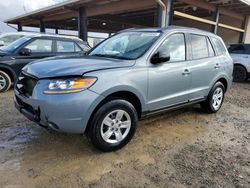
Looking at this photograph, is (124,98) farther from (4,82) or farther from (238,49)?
(238,49)

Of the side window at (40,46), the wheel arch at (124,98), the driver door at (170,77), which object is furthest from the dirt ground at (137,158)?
the side window at (40,46)

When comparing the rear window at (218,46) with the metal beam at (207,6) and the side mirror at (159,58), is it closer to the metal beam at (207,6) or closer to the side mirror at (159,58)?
the side mirror at (159,58)

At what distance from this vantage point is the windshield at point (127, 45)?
387 centimetres

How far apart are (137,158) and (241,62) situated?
851 cm

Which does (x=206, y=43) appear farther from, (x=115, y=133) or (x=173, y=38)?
(x=115, y=133)

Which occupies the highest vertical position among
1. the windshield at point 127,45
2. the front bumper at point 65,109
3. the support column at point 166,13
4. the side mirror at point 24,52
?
the support column at point 166,13

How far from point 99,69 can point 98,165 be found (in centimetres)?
123

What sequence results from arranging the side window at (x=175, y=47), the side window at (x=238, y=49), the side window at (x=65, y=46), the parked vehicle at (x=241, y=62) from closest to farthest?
the side window at (x=175, y=47) < the side window at (x=65, y=46) < the parked vehicle at (x=241, y=62) < the side window at (x=238, y=49)

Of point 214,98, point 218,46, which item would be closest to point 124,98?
point 214,98

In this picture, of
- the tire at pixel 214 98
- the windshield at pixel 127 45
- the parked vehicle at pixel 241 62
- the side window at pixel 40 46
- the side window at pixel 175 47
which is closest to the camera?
the windshield at pixel 127 45

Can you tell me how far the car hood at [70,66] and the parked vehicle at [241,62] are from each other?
8.10 m

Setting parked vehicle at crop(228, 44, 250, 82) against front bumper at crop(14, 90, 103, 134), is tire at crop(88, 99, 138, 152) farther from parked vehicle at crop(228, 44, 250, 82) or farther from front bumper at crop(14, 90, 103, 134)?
parked vehicle at crop(228, 44, 250, 82)

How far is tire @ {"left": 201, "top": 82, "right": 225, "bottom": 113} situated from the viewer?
526 centimetres

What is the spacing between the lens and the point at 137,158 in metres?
3.37
